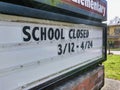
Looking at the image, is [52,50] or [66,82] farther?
[66,82]

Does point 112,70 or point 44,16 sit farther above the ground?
point 44,16

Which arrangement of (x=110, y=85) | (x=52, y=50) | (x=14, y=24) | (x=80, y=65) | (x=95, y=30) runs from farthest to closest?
(x=110, y=85), (x=95, y=30), (x=80, y=65), (x=52, y=50), (x=14, y=24)

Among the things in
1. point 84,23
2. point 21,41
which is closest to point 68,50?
point 84,23

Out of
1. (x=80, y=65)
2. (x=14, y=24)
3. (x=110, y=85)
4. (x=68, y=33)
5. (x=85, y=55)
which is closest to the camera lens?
(x=14, y=24)

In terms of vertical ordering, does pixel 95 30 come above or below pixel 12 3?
below

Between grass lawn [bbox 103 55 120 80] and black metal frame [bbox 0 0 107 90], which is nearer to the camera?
black metal frame [bbox 0 0 107 90]

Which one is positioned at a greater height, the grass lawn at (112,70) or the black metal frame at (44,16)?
the black metal frame at (44,16)

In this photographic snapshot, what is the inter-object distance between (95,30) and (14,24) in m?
3.05

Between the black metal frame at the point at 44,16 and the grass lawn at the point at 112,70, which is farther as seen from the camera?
the grass lawn at the point at 112,70

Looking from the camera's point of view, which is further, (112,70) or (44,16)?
(112,70)

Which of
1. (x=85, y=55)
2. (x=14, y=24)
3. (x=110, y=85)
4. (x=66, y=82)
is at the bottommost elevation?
(x=110, y=85)

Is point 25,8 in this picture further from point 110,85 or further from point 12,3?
point 110,85

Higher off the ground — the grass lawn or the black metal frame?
the black metal frame

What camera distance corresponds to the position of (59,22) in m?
3.33
